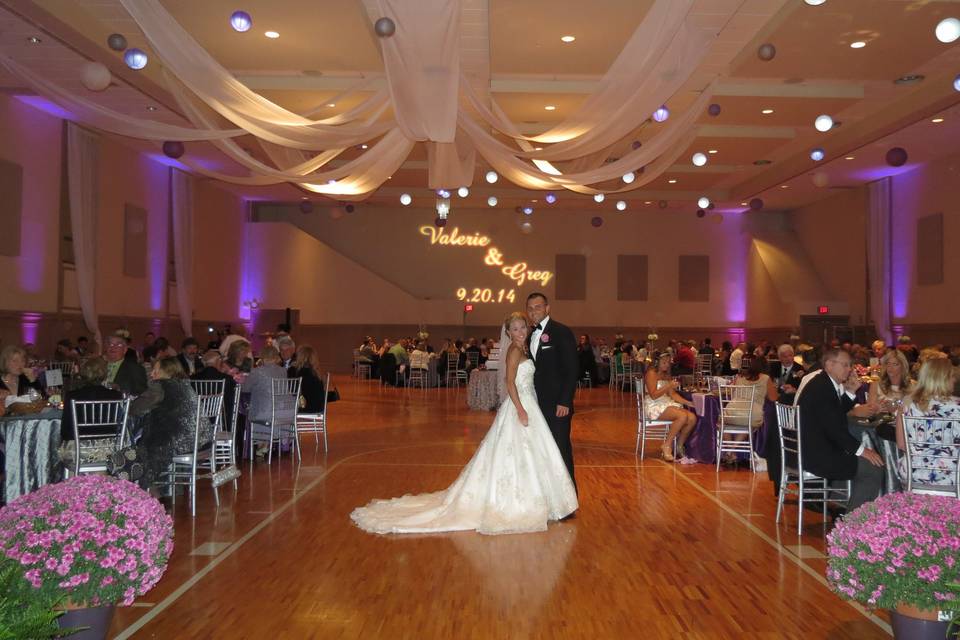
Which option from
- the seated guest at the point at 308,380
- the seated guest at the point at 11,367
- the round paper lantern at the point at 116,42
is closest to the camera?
the seated guest at the point at 11,367

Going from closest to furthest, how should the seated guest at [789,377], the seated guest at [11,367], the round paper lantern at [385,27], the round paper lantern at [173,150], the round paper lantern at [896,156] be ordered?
the round paper lantern at [385,27], the seated guest at [11,367], the seated guest at [789,377], the round paper lantern at [173,150], the round paper lantern at [896,156]

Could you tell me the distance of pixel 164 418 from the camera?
5.88 m

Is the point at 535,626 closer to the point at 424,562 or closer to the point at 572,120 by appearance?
the point at 424,562

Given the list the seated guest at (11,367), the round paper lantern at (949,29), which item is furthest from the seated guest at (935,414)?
the seated guest at (11,367)

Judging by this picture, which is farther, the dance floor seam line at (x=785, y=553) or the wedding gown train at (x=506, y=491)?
the wedding gown train at (x=506, y=491)

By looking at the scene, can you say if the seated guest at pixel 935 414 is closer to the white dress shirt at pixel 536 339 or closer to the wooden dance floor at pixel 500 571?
the wooden dance floor at pixel 500 571

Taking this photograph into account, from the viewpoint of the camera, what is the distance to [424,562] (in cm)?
475

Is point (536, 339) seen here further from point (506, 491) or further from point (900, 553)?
point (900, 553)

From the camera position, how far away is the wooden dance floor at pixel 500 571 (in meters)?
3.73

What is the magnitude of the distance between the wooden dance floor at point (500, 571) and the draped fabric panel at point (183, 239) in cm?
1002

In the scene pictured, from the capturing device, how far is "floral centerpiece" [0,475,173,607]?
2.70 meters

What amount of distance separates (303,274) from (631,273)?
8.36 metres

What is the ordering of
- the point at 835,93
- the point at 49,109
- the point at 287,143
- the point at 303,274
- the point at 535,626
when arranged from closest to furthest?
1. the point at 535,626
2. the point at 287,143
3. the point at 835,93
4. the point at 49,109
5. the point at 303,274

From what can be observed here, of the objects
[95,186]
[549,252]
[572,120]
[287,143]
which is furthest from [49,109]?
[549,252]
